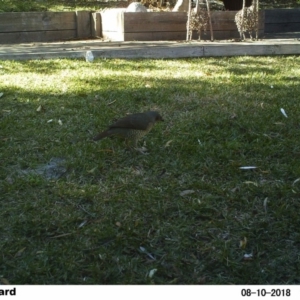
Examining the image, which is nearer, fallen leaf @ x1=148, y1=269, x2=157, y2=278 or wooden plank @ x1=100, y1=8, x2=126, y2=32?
fallen leaf @ x1=148, y1=269, x2=157, y2=278

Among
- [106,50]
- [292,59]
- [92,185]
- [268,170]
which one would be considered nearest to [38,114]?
[92,185]

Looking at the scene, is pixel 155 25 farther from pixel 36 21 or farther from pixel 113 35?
pixel 36 21

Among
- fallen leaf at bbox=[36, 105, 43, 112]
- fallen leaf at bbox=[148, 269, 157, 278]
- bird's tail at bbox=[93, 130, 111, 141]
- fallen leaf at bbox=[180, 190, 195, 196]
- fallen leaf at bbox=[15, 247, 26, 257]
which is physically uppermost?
bird's tail at bbox=[93, 130, 111, 141]

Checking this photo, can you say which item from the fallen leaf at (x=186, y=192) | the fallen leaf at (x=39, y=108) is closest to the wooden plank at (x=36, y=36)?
the fallen leaf at (x=39, y=108)

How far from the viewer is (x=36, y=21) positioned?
12.0 meters

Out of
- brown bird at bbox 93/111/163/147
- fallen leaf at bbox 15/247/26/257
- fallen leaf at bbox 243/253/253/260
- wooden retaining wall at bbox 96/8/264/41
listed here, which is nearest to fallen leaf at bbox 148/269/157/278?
fallen leaf at bbox 243/253/253/260

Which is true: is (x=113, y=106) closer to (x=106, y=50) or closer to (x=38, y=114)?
(x=38, y=114)

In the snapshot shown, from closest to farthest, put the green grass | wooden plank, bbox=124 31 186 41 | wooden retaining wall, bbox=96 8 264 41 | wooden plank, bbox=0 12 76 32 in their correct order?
1. the green grass
2. wooden retaining wall, bbox=96 8 264 41
3. wooden plank, bbox=124 31 186 41
4. wooden plank, bbox=0 12 76 32

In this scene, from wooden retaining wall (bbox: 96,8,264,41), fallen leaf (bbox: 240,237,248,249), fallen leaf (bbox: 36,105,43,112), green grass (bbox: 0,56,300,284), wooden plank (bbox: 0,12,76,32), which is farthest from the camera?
wooden plank (bbox: 0,12,76,32)

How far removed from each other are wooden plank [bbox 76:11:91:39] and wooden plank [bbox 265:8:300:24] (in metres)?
4.97

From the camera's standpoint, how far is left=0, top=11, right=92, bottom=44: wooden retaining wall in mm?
11891

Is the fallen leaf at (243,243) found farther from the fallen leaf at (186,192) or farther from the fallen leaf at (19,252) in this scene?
the fallen leaf at (19,252)

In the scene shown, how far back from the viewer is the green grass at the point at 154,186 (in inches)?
129

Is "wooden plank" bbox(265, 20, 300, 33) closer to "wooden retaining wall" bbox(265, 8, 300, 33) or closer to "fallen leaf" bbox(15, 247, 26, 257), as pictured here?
"wooden retaining wall" bbox(265, 8, 300, 33)
